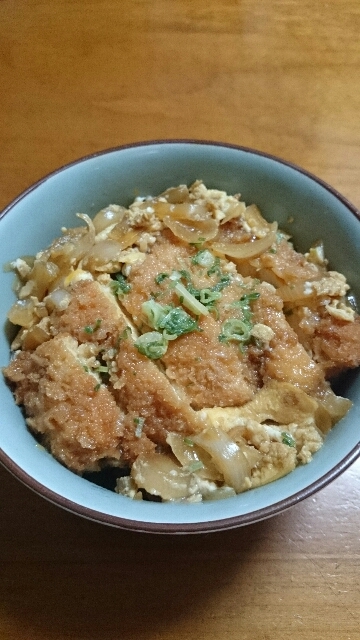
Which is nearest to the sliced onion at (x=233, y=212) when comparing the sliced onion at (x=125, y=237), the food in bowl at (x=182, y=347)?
the food in bowl at (x=182, y=347)

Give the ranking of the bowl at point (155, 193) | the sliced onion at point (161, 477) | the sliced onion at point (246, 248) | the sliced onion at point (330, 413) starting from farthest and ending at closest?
the sliced onion at point (246, 248)
the sliced onion at point (330, 413)
the sliced onion at point (161, 477)
the bowl at point (155, 193)

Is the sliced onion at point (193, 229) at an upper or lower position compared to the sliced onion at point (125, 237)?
lower

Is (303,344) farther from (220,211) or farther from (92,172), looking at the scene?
(92,172)

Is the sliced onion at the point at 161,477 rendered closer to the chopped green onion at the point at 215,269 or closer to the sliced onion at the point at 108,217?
the chopped green onion at the point at 215,269

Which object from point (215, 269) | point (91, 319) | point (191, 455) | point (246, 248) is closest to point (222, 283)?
point (215, 269)

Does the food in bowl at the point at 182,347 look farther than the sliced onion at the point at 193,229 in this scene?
No

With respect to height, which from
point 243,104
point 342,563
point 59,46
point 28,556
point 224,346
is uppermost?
point 59,46

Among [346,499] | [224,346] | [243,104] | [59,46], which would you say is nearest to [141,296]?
[224,346]
